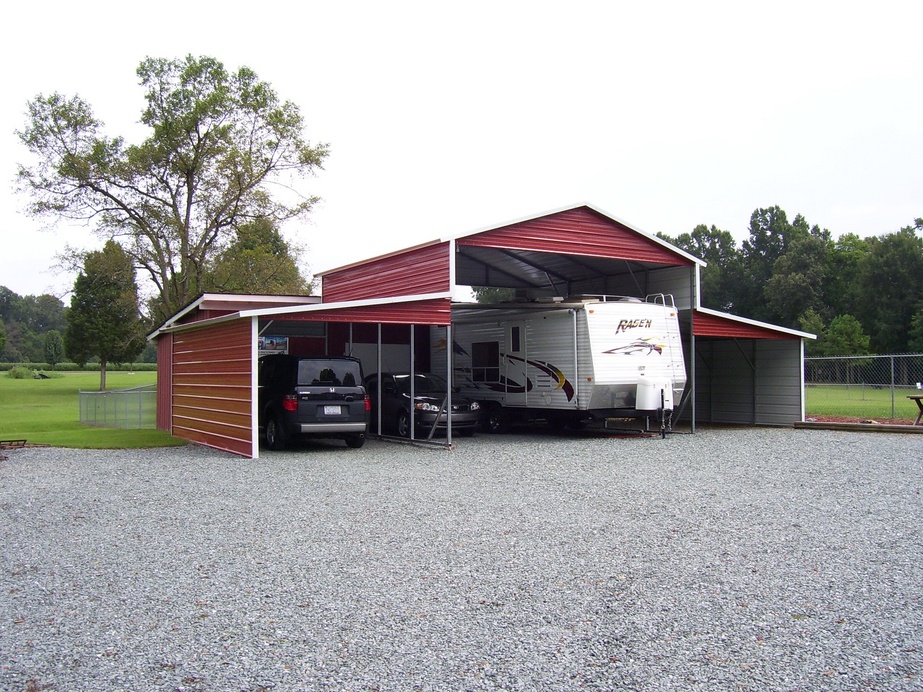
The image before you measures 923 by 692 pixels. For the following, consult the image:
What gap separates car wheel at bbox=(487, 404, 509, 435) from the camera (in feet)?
64.9

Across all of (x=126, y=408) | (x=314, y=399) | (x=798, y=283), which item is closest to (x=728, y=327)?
(x=314, y=399)

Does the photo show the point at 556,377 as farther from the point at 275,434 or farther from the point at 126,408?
the point at 126,408

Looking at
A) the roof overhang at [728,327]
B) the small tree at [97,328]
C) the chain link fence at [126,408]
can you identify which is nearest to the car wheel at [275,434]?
the roof overhang at [728,327]

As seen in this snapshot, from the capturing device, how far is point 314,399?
14742 millimetres

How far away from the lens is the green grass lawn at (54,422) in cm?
1775

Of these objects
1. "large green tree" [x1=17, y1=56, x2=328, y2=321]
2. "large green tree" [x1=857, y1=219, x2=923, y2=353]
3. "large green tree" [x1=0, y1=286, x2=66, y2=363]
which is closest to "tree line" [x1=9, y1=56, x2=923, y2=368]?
"large green tree" [x1=17, y1=56, x2=328, y2=321]

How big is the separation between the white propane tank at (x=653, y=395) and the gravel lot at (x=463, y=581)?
5.33 metres

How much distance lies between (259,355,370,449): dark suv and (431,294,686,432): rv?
4.08 metres

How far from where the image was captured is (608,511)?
8.96 m

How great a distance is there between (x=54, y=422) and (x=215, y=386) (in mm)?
13330

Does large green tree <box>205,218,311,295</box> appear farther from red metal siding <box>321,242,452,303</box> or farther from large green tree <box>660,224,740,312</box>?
large green tree <box>660,224,740,312</box>

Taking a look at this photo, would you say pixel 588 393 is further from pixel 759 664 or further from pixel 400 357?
pixel 759 664

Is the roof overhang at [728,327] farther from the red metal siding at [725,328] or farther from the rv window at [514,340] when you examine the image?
the rv window at [514,340]

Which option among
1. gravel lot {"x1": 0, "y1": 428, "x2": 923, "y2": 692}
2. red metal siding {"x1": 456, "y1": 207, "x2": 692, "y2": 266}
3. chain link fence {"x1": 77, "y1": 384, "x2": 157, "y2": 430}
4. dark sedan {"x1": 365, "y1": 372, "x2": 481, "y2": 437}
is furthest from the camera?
chain link fence {"x1": 77, "y1": 384, "x2": 157, "y2": 430}
